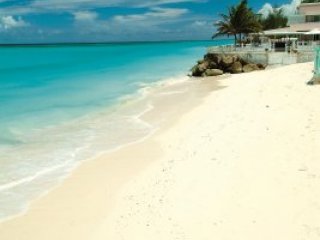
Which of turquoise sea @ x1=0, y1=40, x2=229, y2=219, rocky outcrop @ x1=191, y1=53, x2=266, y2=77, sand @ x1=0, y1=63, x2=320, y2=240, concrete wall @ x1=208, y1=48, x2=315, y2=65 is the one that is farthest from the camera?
rocky outcrop @ x1=191, y1=53, x2=266, y2=77

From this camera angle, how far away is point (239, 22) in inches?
1533

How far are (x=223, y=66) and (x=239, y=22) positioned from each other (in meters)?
8.50

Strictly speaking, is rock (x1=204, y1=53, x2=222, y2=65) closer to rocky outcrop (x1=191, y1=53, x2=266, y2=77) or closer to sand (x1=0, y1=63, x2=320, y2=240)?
rocky outcrop (x1=191, y1=53, x2=266, y2=77)

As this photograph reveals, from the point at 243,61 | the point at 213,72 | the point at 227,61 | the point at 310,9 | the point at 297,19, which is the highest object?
the point at 310,9

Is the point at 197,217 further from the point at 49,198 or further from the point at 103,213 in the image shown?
the point at 49,198

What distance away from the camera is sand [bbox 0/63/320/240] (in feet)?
22.4

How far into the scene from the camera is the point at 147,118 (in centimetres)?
1752

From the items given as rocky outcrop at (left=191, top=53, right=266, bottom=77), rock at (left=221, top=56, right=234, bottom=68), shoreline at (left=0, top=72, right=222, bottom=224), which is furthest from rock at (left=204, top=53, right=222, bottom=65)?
shoreline at (left=0, top=72, right=222, bottom=224)

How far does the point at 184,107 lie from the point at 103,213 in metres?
11.8

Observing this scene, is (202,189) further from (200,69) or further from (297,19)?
(297,19)

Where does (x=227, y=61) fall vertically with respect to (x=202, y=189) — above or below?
below

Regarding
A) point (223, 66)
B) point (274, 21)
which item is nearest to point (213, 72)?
point (223, 66)

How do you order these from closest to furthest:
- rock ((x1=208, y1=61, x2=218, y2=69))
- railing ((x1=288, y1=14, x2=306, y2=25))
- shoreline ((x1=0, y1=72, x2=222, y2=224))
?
shoreline ((x1=0, y1=72, x2=222, y2=224)) < rock ((x1=208, y1=61, x2=218, y2=69)) < railing ((x1=288, y1=14, x2=306, y2=25))

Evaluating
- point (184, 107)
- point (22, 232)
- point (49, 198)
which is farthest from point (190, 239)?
point (184, 107)
